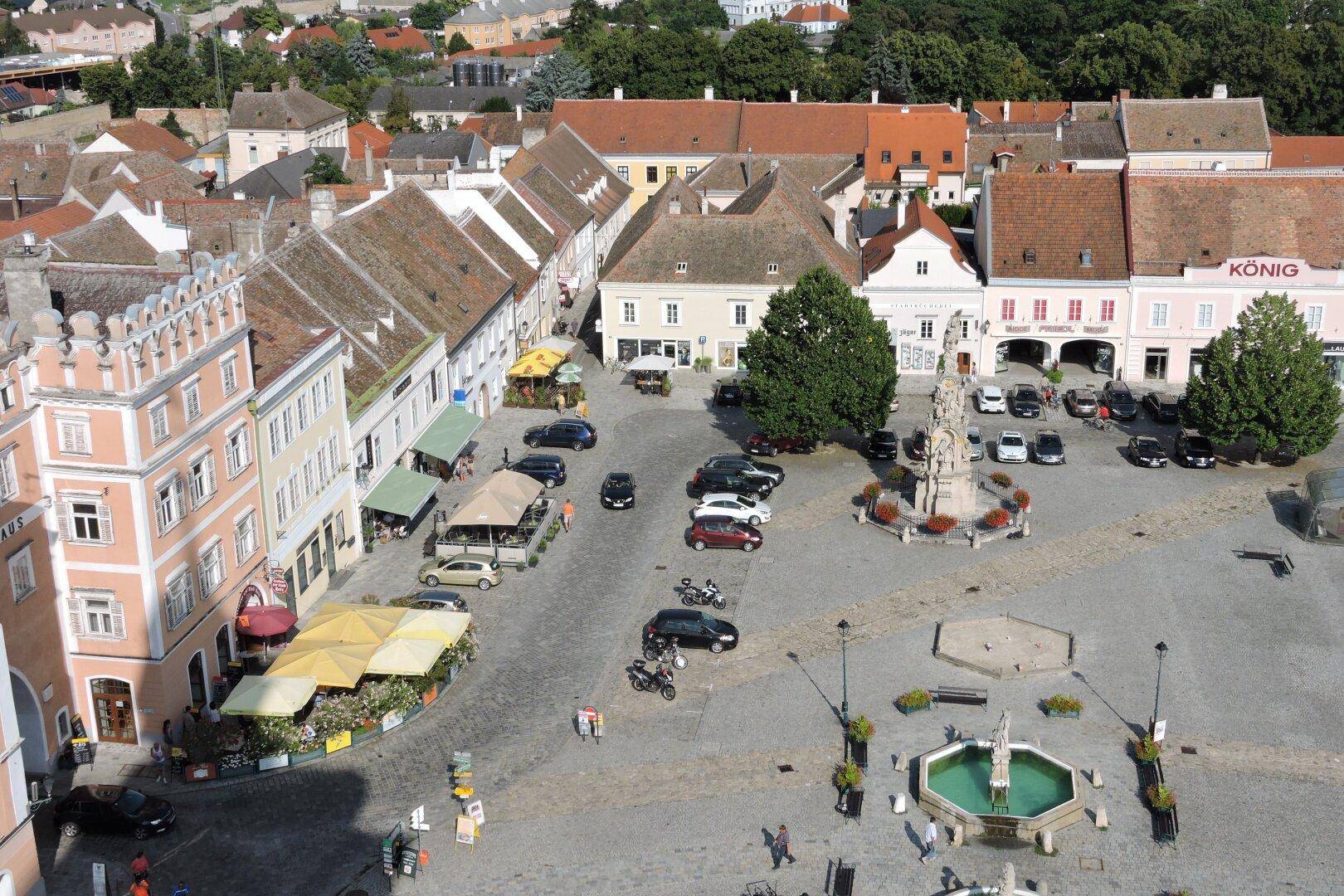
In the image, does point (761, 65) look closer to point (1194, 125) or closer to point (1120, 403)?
point (1194, 125)

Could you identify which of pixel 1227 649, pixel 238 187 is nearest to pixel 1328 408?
pixel 1227 649

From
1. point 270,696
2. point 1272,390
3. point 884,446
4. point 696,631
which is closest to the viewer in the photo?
point 270,696

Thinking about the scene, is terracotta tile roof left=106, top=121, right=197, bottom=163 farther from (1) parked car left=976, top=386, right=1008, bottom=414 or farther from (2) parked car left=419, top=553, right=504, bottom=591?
(2) parked car left=419, top=553, right=504, bottom=591

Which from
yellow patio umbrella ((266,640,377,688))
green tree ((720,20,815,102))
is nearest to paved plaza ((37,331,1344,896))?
yellow patio umbrella ((266,640,377,688))

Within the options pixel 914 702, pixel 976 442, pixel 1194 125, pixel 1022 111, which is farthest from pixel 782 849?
pixel 1022 111

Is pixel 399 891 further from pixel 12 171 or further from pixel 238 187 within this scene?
pixel 12 171

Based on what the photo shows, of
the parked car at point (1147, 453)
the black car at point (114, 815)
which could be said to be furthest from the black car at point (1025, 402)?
the black car at point (114, 815)
